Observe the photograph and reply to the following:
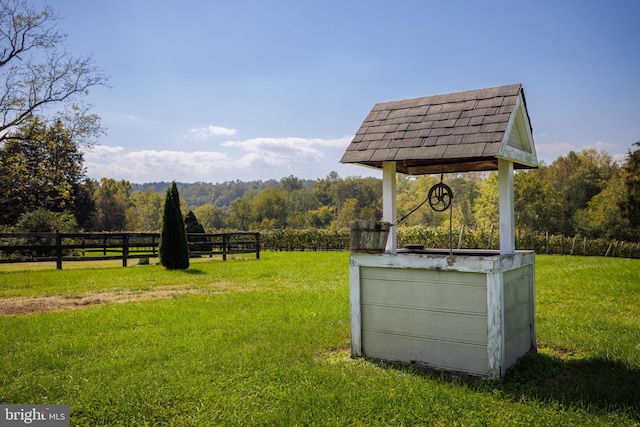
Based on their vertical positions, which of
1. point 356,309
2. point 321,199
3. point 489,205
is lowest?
point 356,309

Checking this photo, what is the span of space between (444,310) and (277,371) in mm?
1921

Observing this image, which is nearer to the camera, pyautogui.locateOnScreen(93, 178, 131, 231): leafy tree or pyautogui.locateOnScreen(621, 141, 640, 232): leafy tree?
pyautogui.locateOnScreen(621, 141, 640, 232): leafy tree

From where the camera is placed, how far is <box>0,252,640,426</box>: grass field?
13.5 ft

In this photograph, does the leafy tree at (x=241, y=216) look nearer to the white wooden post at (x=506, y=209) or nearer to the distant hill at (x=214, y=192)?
the distant hill at (x=214, y=192)

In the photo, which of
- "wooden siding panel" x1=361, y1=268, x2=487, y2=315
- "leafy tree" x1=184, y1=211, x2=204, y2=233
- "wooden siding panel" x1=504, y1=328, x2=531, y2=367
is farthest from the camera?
"leafy tree" x1=184, y1=211, x2=204, y2=233

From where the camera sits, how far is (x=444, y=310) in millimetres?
5152

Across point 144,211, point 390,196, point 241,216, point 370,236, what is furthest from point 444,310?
point 144,211

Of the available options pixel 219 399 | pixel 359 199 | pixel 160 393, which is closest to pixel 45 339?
pixel 160 393

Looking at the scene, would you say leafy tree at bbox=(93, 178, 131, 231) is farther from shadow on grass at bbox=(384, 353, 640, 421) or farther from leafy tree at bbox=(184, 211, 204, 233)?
shadow on grass at bbox=(384, 353, 640, 421)

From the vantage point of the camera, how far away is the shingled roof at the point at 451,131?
5.25m

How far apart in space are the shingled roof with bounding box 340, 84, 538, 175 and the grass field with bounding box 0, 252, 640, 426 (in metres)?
2.39

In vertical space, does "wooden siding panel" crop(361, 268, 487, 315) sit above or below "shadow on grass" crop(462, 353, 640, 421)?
above

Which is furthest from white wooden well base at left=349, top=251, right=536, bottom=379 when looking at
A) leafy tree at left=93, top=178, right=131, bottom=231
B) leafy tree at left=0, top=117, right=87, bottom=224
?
leafy tree at left=93, top=178, right=131, bottom=231

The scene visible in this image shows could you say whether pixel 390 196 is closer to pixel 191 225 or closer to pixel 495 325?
pixel 495 325
